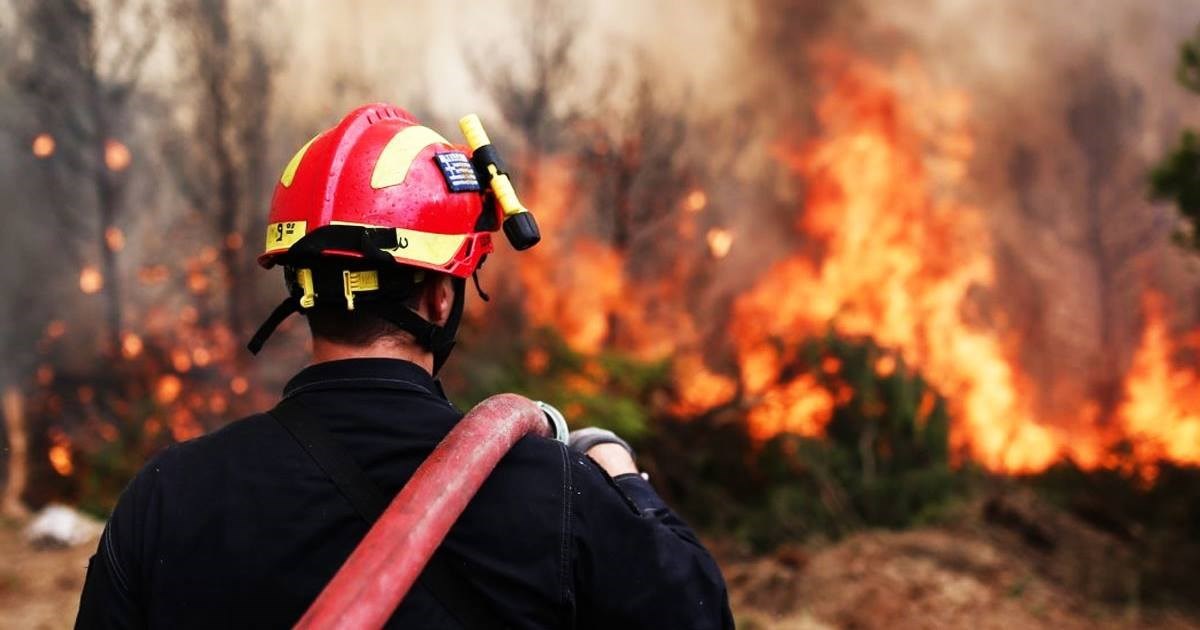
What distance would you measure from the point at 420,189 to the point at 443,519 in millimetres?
810

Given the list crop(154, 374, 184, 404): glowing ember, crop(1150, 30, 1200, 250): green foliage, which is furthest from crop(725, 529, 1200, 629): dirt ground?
crop(154, 374, 184, 404): glowing ember

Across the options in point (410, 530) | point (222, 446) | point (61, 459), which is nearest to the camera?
point (410, 530)

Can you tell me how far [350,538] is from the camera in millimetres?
1743

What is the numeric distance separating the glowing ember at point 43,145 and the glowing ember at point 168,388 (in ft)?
10.2

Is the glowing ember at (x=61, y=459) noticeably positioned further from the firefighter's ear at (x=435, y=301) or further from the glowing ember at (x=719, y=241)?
the firefighter's ear at (x=435, y=301)

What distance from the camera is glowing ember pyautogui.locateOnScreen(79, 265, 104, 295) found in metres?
11.6

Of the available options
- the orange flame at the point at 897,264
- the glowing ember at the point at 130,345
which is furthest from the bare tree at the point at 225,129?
the orange flame at the point at 897,264

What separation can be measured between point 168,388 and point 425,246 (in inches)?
409

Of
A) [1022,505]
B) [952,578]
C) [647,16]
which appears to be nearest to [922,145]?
[647,16]

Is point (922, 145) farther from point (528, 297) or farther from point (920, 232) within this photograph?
point (528, 297)

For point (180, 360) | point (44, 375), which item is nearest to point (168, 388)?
point (180, 360)

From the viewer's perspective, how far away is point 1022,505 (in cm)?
914

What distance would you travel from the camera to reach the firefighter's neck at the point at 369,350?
197cm

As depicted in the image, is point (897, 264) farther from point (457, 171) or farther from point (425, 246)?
point (425, 246)
